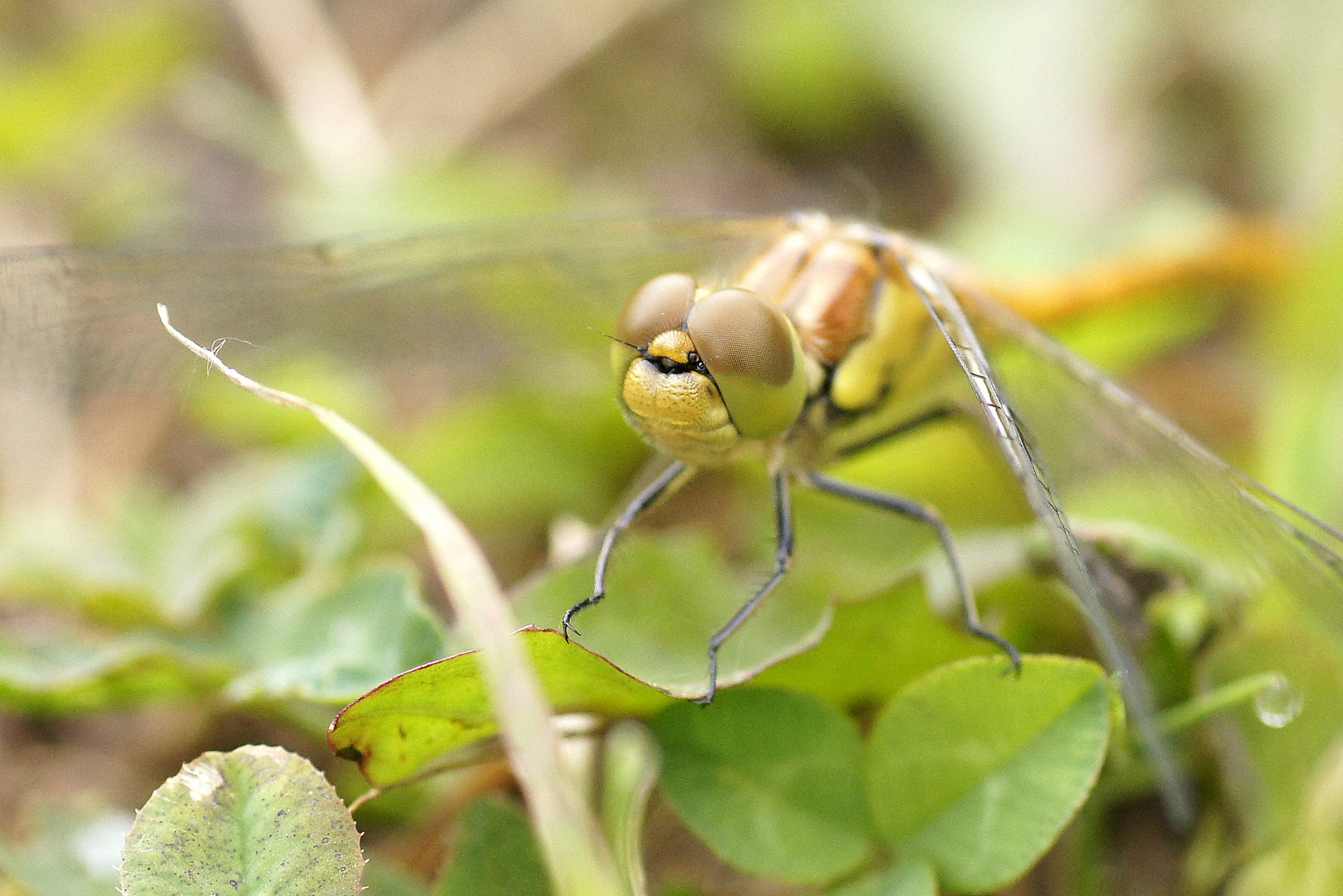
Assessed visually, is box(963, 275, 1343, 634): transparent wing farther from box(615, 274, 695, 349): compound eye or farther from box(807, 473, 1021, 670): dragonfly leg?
box(615, 274, 695, 349): compound eye

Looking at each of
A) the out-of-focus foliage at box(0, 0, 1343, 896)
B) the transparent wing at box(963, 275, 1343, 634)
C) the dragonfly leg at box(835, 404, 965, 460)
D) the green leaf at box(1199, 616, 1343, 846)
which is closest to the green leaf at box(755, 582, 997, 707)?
the out-of-focus foliage at box(0, 0, 1343, 896)

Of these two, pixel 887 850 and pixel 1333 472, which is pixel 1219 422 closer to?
pixel 1333 472

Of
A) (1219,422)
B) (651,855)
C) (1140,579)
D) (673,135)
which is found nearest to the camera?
(1140,579)

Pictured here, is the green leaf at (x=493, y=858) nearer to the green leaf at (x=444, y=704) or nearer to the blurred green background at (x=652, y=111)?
the green leaf at (x=444, y=704)

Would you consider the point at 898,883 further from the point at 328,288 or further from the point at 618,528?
the point at 328,288

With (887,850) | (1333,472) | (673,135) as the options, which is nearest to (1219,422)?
(1333,472)

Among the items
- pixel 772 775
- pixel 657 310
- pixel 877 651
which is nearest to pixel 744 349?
pixel 657 310
